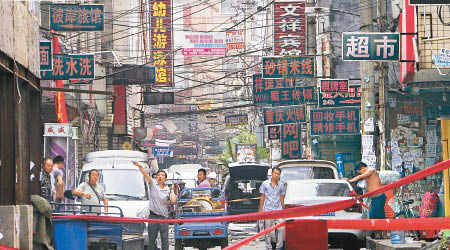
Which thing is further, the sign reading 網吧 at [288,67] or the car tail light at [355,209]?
the sign reading 網吧 at [288,67]

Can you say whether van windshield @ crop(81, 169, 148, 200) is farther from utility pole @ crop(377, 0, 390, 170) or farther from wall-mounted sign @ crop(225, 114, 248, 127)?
wall-mounted sign @ crop(225, 114, 248, 127)

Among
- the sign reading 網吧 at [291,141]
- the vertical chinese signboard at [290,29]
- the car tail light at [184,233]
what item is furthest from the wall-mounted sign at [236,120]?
the car tail light at [184,233]

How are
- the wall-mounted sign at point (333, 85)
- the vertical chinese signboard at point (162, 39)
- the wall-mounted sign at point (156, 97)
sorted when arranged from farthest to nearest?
the wall-mounted sign at point (156, 97) → the vertical chinese signboard at point (162, 39) → the wall-mounted sign at point (333, 85)

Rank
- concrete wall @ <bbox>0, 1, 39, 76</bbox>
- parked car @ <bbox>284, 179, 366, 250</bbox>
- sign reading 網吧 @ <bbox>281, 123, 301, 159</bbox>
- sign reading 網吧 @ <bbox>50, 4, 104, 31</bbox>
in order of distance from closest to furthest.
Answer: concrete wall @ <bbox>0, 1, 39, 76</bbox> < parked car @ <bbox>284, 179, 366, 250</bbox> < sign reading 網吧 @ <bbox>50, 4, 104, 31</bbox> < sign reading 網吧 @ <bbox>281, 123, 301, 159</bbox>

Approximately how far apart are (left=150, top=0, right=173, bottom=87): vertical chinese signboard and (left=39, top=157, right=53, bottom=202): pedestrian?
28059 mm

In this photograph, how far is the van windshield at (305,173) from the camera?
945 inches

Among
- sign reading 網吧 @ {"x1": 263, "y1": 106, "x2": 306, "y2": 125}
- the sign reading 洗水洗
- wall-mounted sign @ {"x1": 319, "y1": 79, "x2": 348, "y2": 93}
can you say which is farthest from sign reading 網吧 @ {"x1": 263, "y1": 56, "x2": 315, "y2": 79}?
the sign reading 洗水洗

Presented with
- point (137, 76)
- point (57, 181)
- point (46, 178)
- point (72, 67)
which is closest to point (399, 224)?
point (46, 178)

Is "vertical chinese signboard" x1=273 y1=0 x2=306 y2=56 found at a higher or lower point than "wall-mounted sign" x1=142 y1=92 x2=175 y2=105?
higher

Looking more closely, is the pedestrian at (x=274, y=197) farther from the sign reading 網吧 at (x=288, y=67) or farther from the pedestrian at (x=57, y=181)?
the sign reading 網吧 at (x=288, y=67)

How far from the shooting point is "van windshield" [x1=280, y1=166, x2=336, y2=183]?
24000 mm

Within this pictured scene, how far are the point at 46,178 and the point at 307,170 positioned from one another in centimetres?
944

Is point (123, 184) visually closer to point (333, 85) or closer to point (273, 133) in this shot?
point (333, 85)

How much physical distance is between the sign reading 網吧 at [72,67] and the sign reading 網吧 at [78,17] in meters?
0.99
